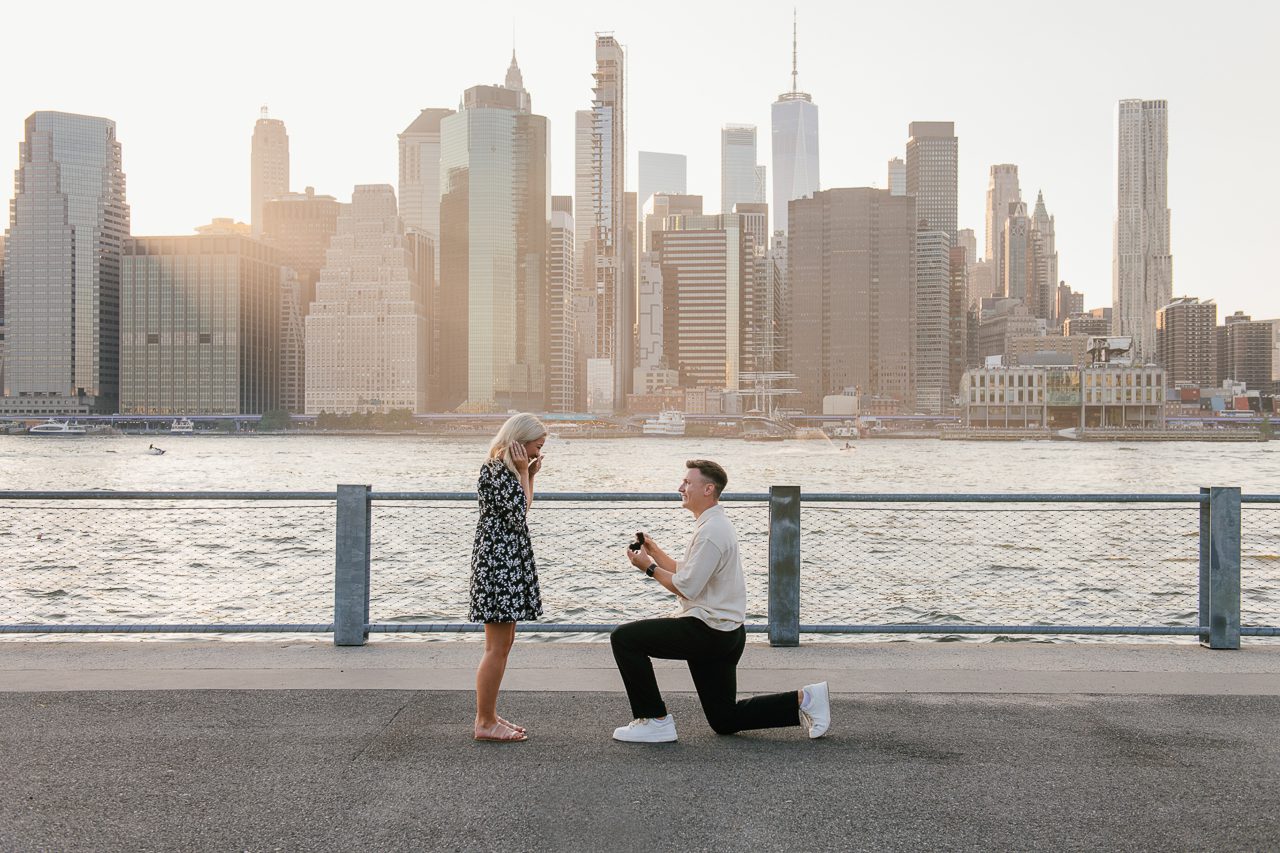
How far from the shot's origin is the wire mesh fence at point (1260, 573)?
1773 centimetres

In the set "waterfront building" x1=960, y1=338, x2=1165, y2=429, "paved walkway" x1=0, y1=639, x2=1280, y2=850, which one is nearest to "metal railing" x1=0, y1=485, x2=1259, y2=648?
"paved walkway" x1=0, y1=639, x2=1280, y2=850

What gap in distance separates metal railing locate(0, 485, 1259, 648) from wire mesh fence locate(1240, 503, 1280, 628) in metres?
0.11

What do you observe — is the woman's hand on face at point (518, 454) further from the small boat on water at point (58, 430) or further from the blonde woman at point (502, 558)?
the small boat on water at point (58, 430)

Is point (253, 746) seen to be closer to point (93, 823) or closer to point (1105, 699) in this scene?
point (93, 823)

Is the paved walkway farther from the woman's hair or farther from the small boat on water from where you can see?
the small boat on water

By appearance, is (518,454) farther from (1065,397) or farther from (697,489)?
(1065,397)

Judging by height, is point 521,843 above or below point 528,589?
below

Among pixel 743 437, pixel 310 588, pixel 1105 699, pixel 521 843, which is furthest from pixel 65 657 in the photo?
pixel 743 437

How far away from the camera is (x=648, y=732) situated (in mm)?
5547

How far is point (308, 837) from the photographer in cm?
432

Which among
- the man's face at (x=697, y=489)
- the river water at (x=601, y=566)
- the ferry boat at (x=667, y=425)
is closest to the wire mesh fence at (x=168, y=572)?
the river water at (x=601, y=566)

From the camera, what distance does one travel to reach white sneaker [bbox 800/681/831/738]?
18.3ft

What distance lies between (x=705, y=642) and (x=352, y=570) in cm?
348

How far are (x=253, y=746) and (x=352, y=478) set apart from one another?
6606 cm
